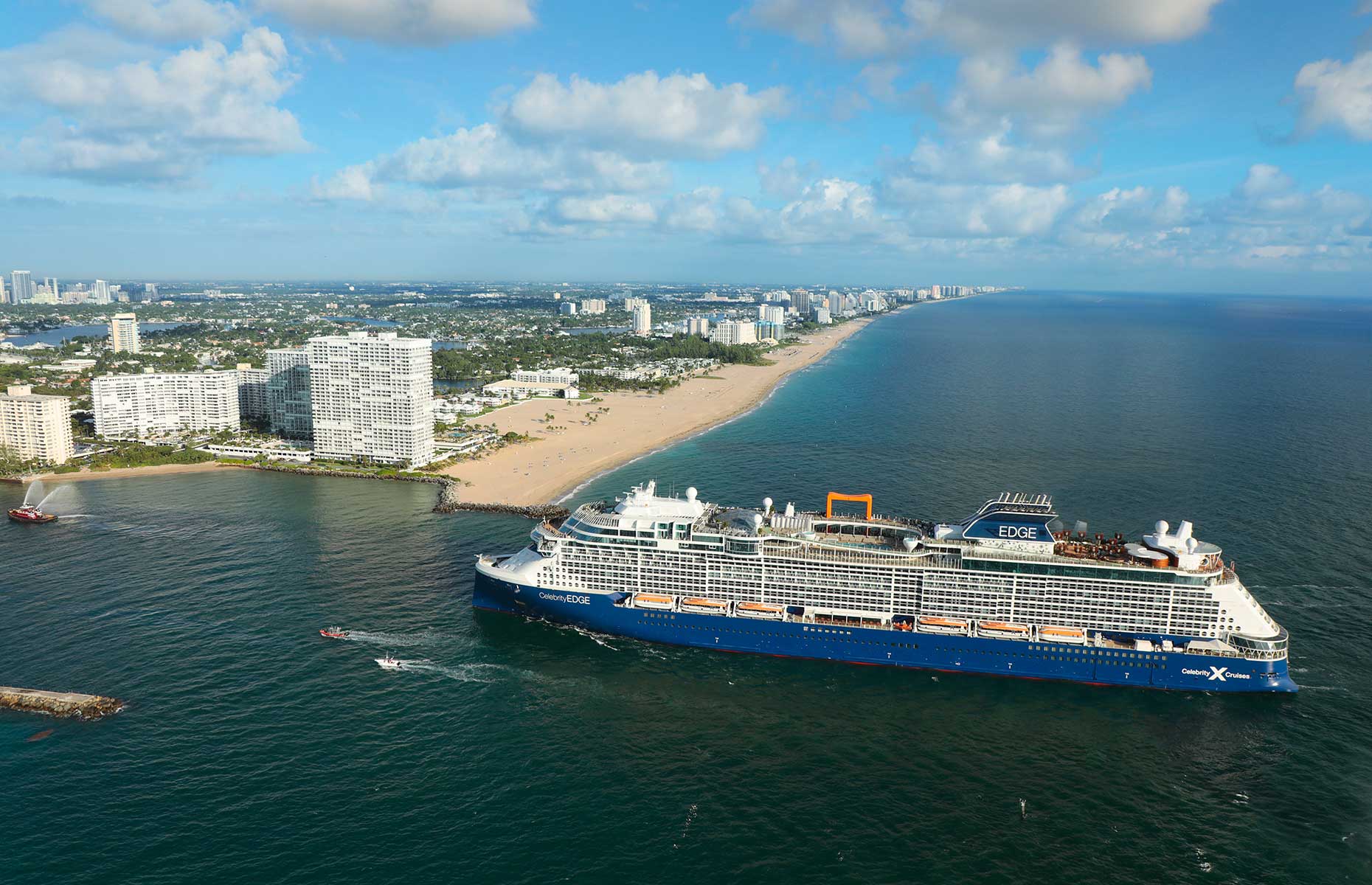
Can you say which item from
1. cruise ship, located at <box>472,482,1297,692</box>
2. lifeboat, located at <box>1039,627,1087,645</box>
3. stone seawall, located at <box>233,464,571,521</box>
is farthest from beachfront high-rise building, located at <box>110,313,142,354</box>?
lifeboat, located at <box>1039,627,1087,645</box>

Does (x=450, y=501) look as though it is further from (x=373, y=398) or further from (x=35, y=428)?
(x=35, y=428)

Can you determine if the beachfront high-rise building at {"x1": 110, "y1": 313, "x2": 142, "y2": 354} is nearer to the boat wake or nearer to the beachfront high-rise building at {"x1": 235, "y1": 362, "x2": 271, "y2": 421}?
the beachfront high-rise building at {"x1": 235, "y1": 362, "x2": 271, "y2": 421}

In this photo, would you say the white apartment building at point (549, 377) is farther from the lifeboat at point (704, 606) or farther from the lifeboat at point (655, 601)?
the lifeboat at point (704, 606)

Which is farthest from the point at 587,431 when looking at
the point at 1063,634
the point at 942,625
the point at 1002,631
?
the point at 1063,634

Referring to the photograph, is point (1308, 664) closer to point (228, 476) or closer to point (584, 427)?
point (584, 427)

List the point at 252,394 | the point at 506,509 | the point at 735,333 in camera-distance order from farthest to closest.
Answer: the point at 735,333
the point at 252,394
the point at 506,509

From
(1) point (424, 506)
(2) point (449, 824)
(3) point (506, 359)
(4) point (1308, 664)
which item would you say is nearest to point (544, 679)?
(2) point (449, 824)
